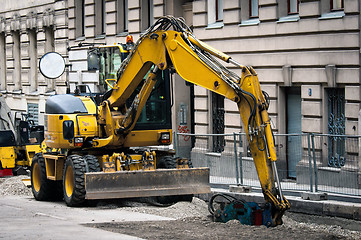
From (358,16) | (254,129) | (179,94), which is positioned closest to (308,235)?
(254,129)

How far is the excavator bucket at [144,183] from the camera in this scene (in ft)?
54.2

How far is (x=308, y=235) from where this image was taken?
13.3 m

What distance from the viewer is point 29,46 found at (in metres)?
38.8

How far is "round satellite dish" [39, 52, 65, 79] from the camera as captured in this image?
1933 cm

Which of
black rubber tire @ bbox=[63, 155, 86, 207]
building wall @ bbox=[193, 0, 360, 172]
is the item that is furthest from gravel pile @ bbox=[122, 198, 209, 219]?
building wall @ bbox=[193, 0, 360, 172]

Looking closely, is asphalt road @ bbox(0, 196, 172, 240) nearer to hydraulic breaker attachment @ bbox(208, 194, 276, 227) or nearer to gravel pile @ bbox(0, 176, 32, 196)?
hydraulic breaker attachment @ bbox(208, 194, 276, 227)

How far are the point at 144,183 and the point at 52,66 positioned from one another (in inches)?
174

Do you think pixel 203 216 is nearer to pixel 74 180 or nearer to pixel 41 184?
pixel 74 180

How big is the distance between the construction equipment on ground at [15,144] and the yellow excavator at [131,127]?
5.91 metres

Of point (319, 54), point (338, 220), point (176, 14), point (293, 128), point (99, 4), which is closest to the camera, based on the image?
point (338, 220)

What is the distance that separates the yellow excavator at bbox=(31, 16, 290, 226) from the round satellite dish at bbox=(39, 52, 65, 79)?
0.10 metres

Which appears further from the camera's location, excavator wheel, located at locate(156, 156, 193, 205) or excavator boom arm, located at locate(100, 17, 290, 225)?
excavator wheel, located at locate(156, 156, 193, 205)

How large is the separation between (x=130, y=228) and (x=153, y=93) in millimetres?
4722

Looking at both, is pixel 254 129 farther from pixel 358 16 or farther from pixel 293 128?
pixel 293 128
